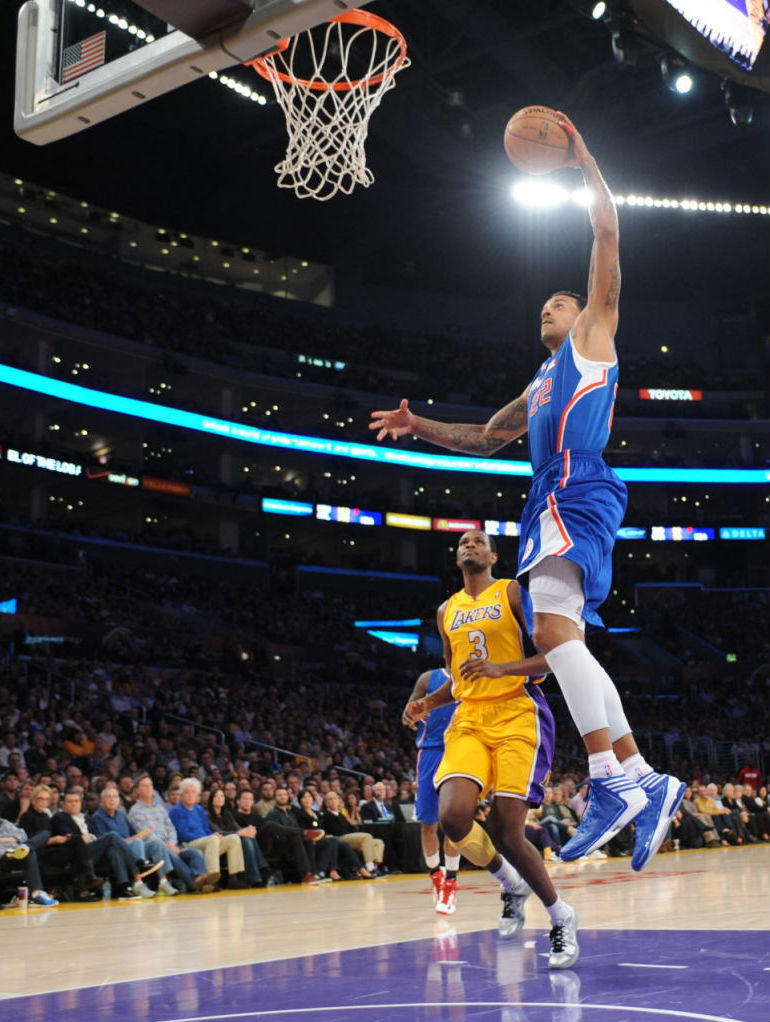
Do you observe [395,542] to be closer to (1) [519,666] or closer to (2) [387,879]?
(2) [387,879]

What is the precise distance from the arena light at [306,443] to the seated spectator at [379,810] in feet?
65.6

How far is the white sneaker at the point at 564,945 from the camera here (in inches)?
201

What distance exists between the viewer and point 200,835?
40.3 ft

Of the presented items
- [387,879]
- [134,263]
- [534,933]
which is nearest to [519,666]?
[534,933]

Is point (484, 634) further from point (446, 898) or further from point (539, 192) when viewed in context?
point (539, 192)

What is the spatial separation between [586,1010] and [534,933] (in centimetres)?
289

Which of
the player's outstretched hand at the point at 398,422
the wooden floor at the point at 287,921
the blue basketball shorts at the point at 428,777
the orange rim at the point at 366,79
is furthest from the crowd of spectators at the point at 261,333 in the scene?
the player's outstretched hand at the point at 398,422

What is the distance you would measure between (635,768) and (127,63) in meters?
4.33

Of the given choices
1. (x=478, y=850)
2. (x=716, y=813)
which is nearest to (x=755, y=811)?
(x=716, y=813)

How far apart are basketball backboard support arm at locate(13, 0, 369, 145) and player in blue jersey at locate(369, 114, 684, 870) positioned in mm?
1508

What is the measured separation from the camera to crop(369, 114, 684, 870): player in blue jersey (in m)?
4.38

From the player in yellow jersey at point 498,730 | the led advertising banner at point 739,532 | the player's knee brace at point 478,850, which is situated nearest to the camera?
the player in yellow jersey at point 498,730

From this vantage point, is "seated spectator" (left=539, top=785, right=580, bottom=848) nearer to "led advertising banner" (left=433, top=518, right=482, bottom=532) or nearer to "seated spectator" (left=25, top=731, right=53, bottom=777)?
"seated spectator" (left=25, top=731, right=53, bottom=777)

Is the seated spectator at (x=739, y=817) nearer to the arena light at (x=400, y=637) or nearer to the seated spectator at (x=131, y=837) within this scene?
the seated spectator at (x=131, y=837)
